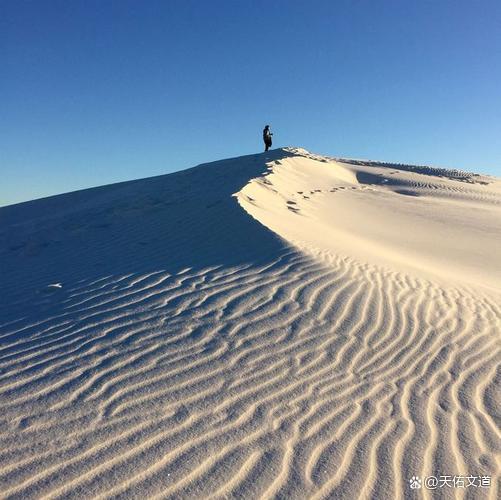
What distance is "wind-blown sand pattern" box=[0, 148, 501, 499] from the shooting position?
315cm

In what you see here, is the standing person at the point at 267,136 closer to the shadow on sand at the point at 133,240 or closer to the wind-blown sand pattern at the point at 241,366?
the shadow on sand at the point at 133,240

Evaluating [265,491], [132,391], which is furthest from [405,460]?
[132,391]

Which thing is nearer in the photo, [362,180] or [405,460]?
[405,460]

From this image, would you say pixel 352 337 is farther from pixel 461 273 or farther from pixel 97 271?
pixel 461 273

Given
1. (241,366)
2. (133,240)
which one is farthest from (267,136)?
(241,366)

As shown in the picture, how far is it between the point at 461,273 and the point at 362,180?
14.1 m

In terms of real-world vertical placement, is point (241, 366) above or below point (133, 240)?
below

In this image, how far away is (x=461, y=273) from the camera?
8.74 m

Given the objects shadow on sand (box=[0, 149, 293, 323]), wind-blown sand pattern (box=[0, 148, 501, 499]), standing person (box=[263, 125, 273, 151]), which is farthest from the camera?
standing person (box=[263, 125, 273, 151])

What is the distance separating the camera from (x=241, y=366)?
437 centimetres

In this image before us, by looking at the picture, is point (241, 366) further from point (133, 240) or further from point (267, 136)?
point (267, 136)

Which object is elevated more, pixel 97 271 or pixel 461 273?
pixel 97 271

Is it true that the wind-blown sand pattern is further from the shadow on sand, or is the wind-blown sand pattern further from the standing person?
the standing person

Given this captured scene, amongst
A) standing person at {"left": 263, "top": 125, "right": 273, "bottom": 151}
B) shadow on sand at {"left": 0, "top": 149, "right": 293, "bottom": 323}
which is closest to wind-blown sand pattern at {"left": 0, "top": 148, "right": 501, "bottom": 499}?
shadow on sand at {"left": 0, "top": 149, "right": 293, "bottom": 323}
